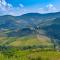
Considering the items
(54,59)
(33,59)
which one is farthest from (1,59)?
(54,59)

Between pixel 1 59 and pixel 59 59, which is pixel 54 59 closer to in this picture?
pixel 59 59

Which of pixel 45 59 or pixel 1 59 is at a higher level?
pixel 1 59

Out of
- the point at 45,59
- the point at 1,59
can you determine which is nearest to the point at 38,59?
the point at 45,59

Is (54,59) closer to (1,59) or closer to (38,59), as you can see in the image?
A: (38,59)

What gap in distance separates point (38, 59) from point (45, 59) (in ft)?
11.2

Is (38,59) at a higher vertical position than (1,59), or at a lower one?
lower

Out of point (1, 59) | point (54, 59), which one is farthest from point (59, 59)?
point (1, 59)

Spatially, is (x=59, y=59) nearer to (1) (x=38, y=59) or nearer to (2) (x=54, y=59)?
(2) (x=54, y=59)

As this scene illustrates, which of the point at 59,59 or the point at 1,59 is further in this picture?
the point at 59,59

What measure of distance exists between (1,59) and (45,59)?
46.8 metres

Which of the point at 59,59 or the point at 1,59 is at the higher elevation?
the point at 1,59

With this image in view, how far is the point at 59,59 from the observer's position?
119000mm

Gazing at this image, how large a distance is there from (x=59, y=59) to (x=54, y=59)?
3076 mm

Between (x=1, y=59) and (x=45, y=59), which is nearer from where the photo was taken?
(x=1, y=59)
